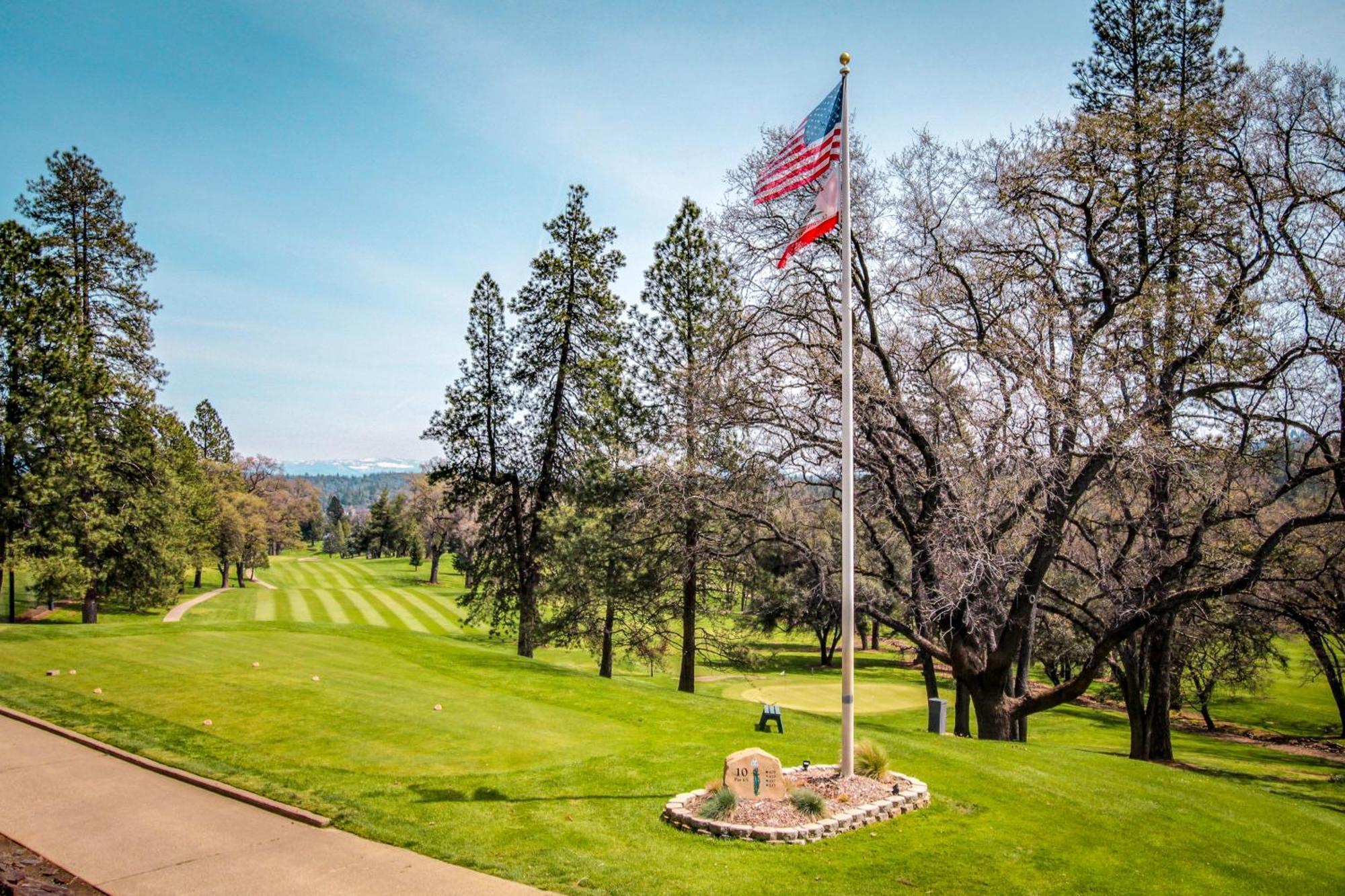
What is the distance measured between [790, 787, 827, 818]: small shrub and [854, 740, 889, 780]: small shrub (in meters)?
1.43

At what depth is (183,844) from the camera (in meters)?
7.57

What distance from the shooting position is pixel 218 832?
311 inches

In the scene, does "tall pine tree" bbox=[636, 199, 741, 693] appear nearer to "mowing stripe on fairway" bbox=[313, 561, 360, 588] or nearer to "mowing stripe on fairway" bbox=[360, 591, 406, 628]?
"mowing stripe on fairway" bbox=[360, 591, 406, 628]

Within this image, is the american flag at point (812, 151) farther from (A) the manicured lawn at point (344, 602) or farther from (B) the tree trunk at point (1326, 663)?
(A) the manicured lawn at point (344, 602)

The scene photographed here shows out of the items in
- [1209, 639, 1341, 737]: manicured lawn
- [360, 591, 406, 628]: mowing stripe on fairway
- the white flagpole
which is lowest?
[1209, 639, 1341, 737]: manicured lawn

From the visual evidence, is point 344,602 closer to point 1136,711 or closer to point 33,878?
point 1136,711

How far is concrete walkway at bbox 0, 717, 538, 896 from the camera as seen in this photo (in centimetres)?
679

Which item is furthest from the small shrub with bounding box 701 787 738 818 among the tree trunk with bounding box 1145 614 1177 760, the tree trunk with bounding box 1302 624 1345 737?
the tree trunk with bounding box 1145 614 1177 760

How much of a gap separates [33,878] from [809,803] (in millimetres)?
7299

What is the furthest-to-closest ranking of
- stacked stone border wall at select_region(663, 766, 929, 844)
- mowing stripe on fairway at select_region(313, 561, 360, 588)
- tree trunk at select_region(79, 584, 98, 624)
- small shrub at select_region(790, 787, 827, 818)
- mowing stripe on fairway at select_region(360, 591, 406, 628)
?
mowing stripe on fairway at select_region(313, 561, 360, 588)
mowing stripe on fairway at select_region(360, 591, 406, 628)
tree trunk at select_region(79, 584, 98, 624)
small shrub at select_region(790, 787, 827, 818)
stacked stone border wall at select_region(663, 766, 929, 844)

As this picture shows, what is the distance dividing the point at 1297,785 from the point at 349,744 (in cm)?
2099

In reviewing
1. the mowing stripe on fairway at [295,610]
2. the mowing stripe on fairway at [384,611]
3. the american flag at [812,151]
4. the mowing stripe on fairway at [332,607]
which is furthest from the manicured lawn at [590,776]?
the mowing stripe on fairway at [332,607]

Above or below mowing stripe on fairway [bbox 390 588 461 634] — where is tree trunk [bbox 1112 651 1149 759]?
above

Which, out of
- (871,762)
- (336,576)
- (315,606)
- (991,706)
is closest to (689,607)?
(991,706)
